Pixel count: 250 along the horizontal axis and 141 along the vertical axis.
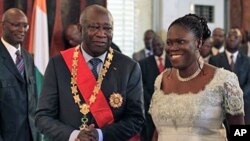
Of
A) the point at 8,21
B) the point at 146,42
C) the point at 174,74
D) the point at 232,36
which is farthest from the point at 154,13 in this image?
the point at 174,74

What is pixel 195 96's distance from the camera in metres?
2.82

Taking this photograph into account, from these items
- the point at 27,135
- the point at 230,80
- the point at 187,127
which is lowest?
the point at 27,135

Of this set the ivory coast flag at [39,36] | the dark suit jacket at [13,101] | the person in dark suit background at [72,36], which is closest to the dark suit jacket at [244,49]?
the person in dark suit background at [72,36]

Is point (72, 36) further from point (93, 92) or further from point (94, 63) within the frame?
point (93, 92)

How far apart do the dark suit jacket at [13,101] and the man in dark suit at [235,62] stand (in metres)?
2.43

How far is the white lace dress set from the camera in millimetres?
2777

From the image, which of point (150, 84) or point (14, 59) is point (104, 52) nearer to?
point (14, 59)

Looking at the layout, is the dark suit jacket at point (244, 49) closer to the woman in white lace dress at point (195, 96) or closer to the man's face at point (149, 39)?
the man's face at point (149, 39)

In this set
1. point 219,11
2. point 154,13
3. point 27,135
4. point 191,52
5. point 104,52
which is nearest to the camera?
point 191,52

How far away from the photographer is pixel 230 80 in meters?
2.82

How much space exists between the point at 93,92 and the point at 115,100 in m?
0.12

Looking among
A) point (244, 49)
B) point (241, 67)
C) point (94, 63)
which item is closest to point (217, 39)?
point (244, 49)

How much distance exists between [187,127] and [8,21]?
2228 mm

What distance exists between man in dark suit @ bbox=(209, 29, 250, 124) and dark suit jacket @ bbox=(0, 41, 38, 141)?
7.97 feet
